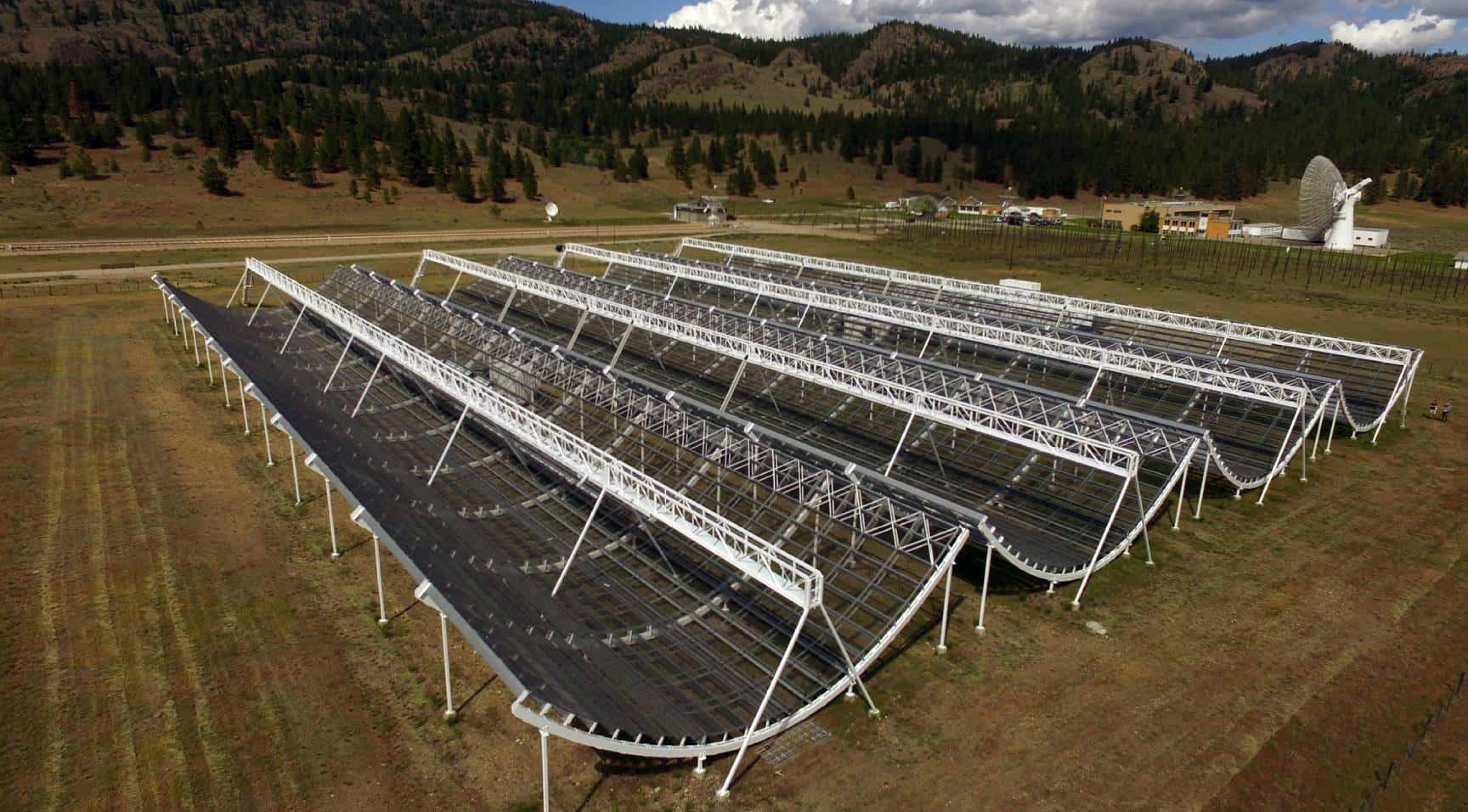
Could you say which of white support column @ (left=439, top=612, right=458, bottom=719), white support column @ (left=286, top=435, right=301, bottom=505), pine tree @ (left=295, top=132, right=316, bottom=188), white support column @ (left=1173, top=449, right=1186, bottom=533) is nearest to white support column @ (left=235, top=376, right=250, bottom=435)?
white support column @ (left=286, top=435, right=301, bottom=505)

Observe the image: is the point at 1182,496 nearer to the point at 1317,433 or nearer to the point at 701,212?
the point at 1317,433

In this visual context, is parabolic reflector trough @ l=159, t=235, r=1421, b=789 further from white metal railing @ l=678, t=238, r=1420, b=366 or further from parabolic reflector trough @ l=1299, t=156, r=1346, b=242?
parabolic reflector trough @ l=1299, t=156, r=1346, b=242

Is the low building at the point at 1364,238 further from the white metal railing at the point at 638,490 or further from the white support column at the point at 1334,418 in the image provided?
the white metal railing at the point at 638,490

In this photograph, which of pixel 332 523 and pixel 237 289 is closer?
pixel 332 523

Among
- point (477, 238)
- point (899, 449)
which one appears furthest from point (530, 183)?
point (899, 449)

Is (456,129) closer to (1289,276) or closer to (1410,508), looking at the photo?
(1289,276)

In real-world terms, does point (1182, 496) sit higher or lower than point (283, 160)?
lower

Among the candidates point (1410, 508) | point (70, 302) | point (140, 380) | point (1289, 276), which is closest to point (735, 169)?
point (1289, 276)
